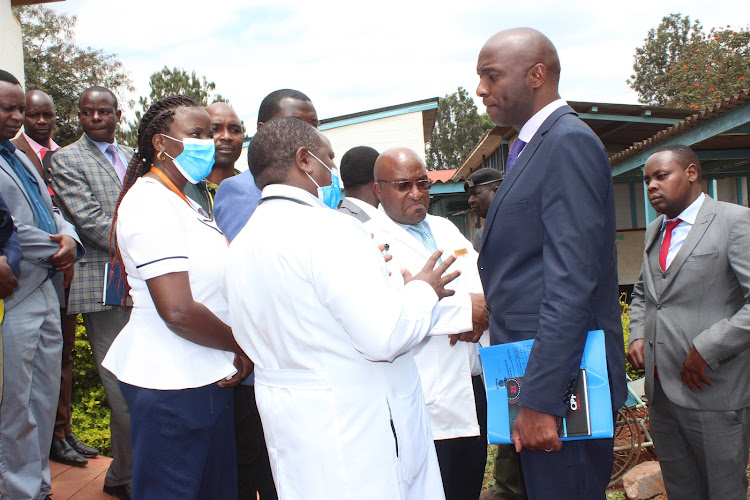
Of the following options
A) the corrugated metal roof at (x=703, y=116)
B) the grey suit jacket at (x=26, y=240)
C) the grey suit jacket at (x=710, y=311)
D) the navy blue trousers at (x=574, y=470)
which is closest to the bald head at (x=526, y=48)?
the navy blue trousers at (x=574, y=470)

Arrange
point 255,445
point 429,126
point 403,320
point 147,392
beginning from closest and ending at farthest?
point 403,320 < point 147,392 < point 255,445 < point 429,126

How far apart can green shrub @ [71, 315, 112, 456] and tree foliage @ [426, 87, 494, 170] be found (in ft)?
179

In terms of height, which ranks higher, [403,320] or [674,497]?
[403,320]

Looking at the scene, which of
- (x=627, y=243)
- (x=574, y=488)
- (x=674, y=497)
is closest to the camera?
(x=574, y=488)

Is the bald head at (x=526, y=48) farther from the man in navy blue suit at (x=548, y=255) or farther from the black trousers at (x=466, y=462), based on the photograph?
the black trousers at (x=466, y=462)

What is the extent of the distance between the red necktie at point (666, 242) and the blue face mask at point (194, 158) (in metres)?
2.61

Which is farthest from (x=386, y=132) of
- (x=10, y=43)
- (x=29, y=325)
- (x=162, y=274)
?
(x=162, y=274)

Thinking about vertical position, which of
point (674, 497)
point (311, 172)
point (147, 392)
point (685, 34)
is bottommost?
point (674, 497)

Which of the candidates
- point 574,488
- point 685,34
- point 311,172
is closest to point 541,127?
point 311,172

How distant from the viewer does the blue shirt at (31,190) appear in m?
3.33

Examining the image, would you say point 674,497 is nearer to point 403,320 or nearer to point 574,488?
point 574,488

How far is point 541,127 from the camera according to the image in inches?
84.5

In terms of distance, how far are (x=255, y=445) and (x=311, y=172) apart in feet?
5.57

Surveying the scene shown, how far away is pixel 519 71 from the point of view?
2.18 m
